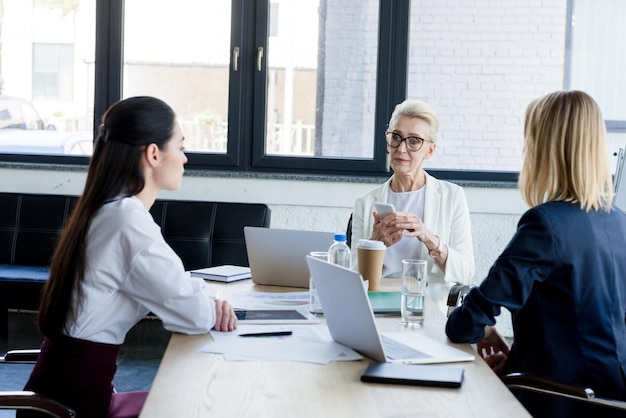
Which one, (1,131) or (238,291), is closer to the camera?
(238,291)

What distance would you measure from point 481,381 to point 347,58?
329cm

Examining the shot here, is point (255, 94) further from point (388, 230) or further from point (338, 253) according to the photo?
point (338, 253)

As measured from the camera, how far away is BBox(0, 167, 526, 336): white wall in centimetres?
476

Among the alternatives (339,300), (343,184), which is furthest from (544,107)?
(343,184)

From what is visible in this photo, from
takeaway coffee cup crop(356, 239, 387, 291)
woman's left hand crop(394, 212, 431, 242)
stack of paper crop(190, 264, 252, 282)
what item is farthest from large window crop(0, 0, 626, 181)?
takeaway coffee cup crop(356, 239, 387, 291)

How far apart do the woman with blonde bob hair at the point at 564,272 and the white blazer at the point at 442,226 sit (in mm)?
998

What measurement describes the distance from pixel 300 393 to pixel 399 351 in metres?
0.38

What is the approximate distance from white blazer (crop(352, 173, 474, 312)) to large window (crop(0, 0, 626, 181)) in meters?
1.44

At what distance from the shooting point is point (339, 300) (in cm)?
185

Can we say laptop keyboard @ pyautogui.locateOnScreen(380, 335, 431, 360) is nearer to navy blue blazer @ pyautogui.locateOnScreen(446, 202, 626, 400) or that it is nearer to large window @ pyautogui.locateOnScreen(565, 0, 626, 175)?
navy blue blazer @ pyautogui.locateOnScreen(446, 202, 626, 400)

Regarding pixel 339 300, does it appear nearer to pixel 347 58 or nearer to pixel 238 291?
pixel 238 291

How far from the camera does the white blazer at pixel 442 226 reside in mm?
3199

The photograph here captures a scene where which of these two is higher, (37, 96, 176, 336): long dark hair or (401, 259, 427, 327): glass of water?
(37, 96, 176, 336): long dark hair

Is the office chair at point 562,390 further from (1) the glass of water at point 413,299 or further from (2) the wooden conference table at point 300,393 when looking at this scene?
(1) the glass of water at point 413,299
